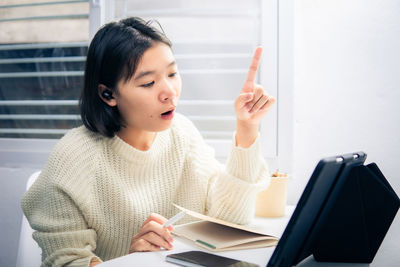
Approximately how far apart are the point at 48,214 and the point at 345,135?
1048 mm

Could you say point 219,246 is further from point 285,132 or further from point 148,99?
point 285,132

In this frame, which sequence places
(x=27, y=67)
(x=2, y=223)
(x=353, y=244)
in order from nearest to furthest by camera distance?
1. (x=353, y=244)
2. (x=2, y=223)
3. (x=27, y=67)

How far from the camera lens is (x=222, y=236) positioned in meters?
0.89

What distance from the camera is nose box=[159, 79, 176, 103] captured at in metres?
1.07

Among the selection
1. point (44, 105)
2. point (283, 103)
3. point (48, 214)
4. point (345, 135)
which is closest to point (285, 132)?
point (283, 103)

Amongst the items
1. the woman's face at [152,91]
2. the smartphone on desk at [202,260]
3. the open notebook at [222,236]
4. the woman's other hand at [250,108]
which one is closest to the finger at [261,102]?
the woman's other hand at [250,108]

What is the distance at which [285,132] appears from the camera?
1493 mm

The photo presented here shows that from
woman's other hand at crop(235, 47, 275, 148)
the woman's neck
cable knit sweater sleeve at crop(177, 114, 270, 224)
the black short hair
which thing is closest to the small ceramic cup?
cable knit sweater sleeve at crop(177, 114, 270, 224)

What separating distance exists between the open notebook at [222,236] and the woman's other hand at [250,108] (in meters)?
0.28

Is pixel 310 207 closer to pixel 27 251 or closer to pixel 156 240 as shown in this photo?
pixel 156 240

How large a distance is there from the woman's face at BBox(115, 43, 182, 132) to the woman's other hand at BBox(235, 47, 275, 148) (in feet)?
0.62

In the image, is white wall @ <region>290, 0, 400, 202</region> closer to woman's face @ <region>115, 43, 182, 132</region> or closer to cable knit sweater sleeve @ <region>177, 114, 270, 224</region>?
cable knit sweater sleeve @ <region>177, 114, 270, 224</region>

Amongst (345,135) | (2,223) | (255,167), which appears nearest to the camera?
(255,167)

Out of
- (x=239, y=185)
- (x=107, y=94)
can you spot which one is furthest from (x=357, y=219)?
(x=107, y=94)
